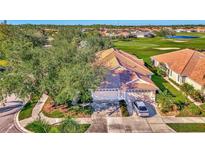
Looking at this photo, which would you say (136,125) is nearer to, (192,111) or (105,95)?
(105,95)

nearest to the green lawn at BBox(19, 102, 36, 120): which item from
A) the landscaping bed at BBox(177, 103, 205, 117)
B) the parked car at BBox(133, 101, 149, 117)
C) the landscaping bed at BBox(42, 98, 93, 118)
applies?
the landscaping bed at BBox(42, 98, 93, 118)

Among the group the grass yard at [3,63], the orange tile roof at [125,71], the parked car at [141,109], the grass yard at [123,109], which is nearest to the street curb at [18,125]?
the grass yard at [3,63]

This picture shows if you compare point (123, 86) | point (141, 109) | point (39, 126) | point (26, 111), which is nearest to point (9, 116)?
point (26, 111)

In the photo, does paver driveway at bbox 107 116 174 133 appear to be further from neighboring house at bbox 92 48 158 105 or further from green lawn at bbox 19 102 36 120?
green lawn at bbox 19 102 36 120

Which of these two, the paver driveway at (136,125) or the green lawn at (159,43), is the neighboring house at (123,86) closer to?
the paver driveway at (136,125)
